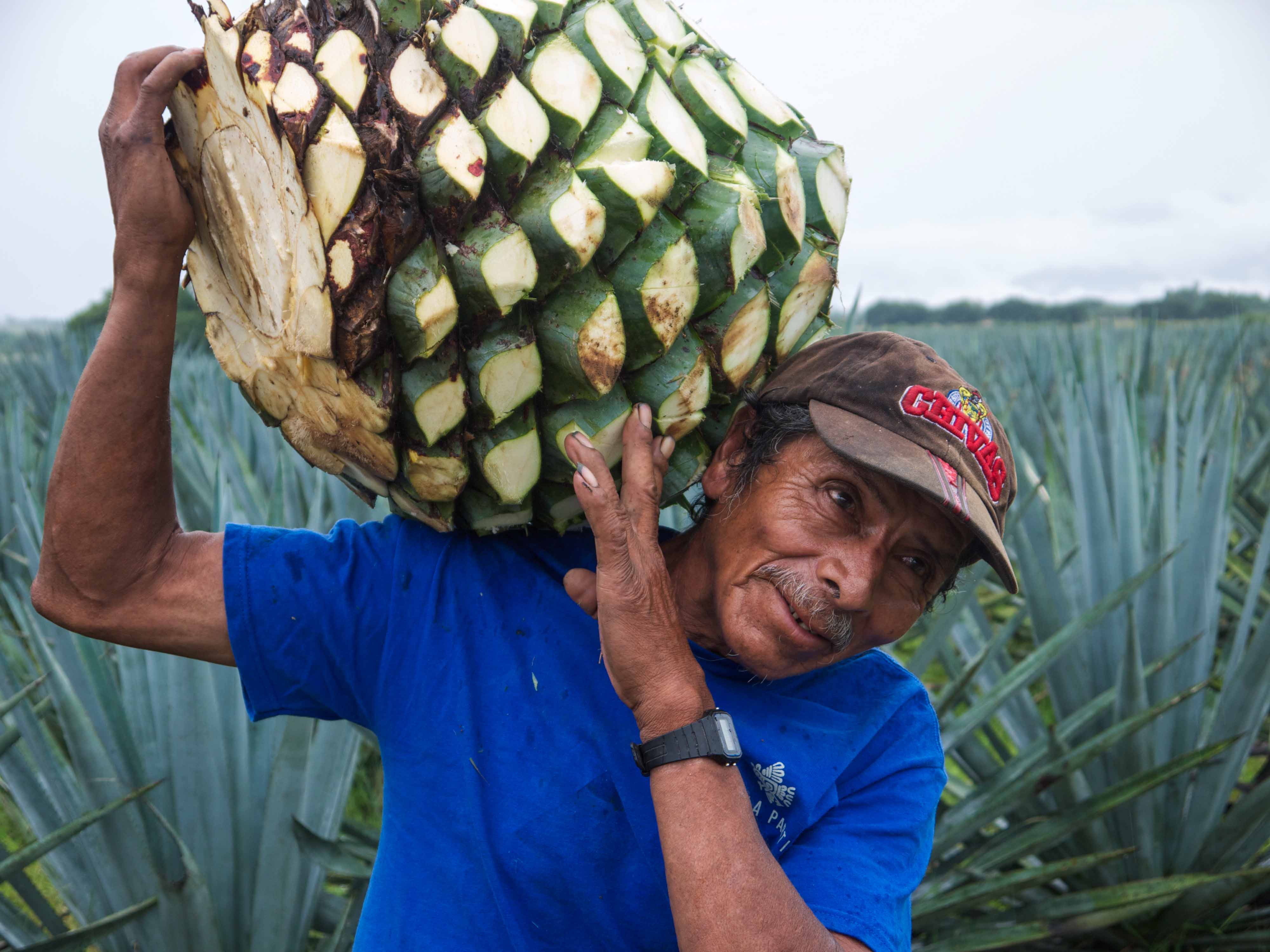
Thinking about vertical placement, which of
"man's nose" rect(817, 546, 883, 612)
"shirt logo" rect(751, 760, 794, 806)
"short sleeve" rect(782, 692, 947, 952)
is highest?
"man's nose" rect(817, 546, 883, 612)

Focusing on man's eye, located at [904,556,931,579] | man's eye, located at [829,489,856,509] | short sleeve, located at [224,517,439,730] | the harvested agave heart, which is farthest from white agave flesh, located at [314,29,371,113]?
man's eye, located at [904,556,931,579]

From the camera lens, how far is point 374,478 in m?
0.99

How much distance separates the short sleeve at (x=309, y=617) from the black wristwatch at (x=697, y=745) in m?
0.35

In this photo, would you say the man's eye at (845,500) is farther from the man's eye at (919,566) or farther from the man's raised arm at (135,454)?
the man's raised arm at (135,454)

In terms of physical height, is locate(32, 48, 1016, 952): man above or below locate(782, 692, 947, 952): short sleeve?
above

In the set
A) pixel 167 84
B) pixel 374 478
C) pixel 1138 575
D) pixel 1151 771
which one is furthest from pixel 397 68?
pixel 1151 771

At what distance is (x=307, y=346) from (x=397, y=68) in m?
0.25

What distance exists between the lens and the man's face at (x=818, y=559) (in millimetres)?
999

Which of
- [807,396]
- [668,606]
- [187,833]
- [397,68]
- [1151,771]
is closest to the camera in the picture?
[397,68]

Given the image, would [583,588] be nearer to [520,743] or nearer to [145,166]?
[520,743]

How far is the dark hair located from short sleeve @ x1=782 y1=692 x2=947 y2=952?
0.18 meters

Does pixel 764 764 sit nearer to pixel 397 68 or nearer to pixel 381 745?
pixel 381 745

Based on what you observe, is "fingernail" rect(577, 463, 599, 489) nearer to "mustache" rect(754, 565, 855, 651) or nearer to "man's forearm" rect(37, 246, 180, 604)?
"mustache" rect(754, 565, 855, 651)

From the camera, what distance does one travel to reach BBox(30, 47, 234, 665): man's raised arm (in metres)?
0.90
